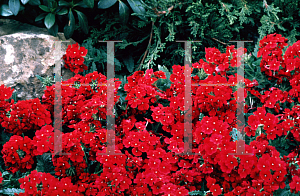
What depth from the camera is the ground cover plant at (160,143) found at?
5.34ft

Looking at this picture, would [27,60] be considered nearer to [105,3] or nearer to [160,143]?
[105,3]

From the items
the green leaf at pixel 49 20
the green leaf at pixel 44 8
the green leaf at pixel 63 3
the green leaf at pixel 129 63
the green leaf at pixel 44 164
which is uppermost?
the green leaf at pixel 63 3

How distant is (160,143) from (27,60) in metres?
1.46

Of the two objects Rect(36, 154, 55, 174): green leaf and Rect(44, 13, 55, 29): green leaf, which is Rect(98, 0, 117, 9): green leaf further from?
Rect(36, 154, 55, 174): green leaf

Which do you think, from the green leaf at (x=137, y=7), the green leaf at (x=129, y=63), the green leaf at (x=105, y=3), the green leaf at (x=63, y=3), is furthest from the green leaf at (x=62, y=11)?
the green leaf at (x=129, y=63)

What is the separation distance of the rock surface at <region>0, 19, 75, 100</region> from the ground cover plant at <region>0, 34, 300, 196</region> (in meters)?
0.33

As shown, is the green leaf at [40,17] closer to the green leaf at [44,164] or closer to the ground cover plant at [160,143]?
the ground cover plant at [160,143]

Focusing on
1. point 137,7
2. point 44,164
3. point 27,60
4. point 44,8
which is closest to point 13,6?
point 44,8

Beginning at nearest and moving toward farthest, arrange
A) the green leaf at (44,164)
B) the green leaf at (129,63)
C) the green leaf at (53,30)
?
the green leaf at (44,164), the green leaf at (53,30), the green leaf at (129,63)

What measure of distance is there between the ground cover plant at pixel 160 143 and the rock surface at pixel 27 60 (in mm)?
331

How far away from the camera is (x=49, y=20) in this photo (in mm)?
2564

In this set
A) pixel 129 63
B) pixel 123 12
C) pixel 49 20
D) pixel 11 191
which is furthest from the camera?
pixel 129 63

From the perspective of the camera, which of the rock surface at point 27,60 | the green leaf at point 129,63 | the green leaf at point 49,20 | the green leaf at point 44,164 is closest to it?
the green leaf at point 44,164

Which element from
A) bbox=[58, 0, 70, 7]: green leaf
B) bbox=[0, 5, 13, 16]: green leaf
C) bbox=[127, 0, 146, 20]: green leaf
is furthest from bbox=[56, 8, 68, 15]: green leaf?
bbox=[127, 0, 146, 20]: green leaf
